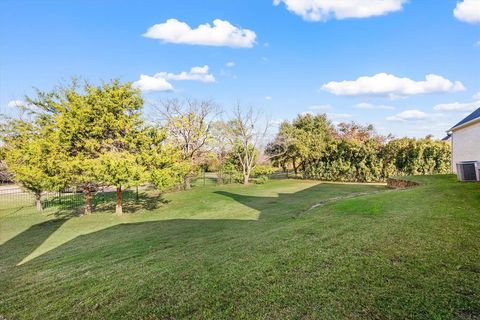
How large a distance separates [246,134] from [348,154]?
351 inches

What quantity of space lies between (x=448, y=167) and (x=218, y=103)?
18528 mm

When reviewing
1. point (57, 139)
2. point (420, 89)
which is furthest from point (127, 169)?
point (420, 89)

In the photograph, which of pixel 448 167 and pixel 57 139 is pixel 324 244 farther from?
pixel 448 167

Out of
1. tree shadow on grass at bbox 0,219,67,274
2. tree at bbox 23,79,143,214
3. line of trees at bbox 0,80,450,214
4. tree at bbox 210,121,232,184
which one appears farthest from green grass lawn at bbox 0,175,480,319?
tree at bbox 210,121,232,184

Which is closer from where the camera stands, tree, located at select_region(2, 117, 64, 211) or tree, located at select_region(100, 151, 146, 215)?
tree, located at select_region(100, 151, 146, 215)

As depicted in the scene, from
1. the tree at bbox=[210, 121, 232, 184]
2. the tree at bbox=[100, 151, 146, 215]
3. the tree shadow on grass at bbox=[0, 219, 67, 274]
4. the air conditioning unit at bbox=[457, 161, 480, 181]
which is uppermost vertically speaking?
the tree at bbox=[210, 121, 232, 184]

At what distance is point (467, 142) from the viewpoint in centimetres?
1122

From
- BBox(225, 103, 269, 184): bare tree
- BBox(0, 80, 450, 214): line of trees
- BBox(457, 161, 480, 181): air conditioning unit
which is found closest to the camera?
BBox(457, 161, 480, 181): air conditioning unit

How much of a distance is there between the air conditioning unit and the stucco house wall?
2149 millimetres

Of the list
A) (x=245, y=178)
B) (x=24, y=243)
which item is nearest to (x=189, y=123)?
(x=245, y=178)

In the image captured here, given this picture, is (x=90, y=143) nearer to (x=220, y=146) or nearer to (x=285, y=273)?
(x=285, y=273)

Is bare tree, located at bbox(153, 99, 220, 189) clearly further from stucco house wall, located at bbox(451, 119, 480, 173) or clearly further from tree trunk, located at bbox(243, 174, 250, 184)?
stucco house wall, located at bbox(451, 119, 480, 173)

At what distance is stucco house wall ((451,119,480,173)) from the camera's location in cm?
1052

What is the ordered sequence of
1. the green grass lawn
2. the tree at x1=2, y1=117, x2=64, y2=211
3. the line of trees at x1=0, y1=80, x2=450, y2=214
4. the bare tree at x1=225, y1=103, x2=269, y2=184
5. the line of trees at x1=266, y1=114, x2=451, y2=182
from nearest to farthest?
the green grass lawn < the line of trees at x1=0, y1=80, x2=450, y2=214 < the tree at x1=2, y1=117, x2=64, y2=211 < the line of trees at x1=266, y1=114, x2=451, y2=182 < the bare tree at x1=225, y1=103, x2=269, y2=184
